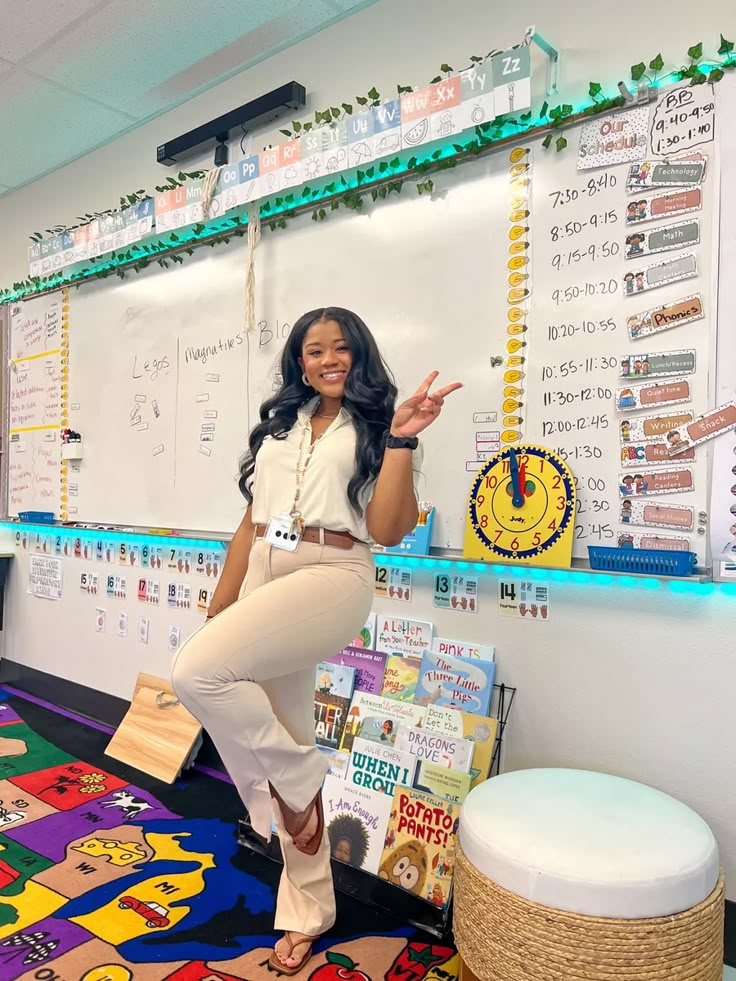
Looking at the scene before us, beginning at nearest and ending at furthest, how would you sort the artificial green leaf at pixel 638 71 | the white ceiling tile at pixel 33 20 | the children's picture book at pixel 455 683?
1. the artificial green leaf at pixel 638 71
2. the children's picture book at pixel 455 683
3. the white ceiling tile at pixel 33 20

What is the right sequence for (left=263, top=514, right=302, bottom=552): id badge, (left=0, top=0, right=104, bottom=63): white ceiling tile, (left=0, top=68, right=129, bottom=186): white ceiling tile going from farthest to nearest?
(left=0, top=68, right=129, bottom=186): white ceiling tile
(left=0, top=0, right=104, bottom=63): white ceiling tile
(left=263, top=514, right=302, bottom=552): id badge

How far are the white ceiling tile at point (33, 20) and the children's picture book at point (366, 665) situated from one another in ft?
7.98

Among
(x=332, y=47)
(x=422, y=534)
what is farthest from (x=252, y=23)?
(x=422, y=534)

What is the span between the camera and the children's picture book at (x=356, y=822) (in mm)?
1903

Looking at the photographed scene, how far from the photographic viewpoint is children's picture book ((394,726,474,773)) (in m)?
1.86

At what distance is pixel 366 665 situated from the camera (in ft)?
7.19

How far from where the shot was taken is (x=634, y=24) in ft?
6.00

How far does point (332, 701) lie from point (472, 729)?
475 millimetres

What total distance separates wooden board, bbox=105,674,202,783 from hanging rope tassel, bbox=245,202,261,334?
1503 millimetres

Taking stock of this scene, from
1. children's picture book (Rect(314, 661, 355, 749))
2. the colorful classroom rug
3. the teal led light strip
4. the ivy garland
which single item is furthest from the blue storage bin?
the ivy garland

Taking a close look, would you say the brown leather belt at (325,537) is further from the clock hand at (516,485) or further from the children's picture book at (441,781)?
the children's picture book at (441,781)

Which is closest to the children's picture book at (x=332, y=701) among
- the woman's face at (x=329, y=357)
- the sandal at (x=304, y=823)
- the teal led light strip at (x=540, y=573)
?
the teal led light strip at (x=540, y=573)

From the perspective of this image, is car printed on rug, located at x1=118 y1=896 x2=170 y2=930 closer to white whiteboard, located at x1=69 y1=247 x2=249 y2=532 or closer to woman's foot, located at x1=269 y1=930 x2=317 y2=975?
woman's foot, located at x1=269 y1=930 x2=317 y2=975

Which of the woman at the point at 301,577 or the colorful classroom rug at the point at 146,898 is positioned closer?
the woman at the point at 301,577
